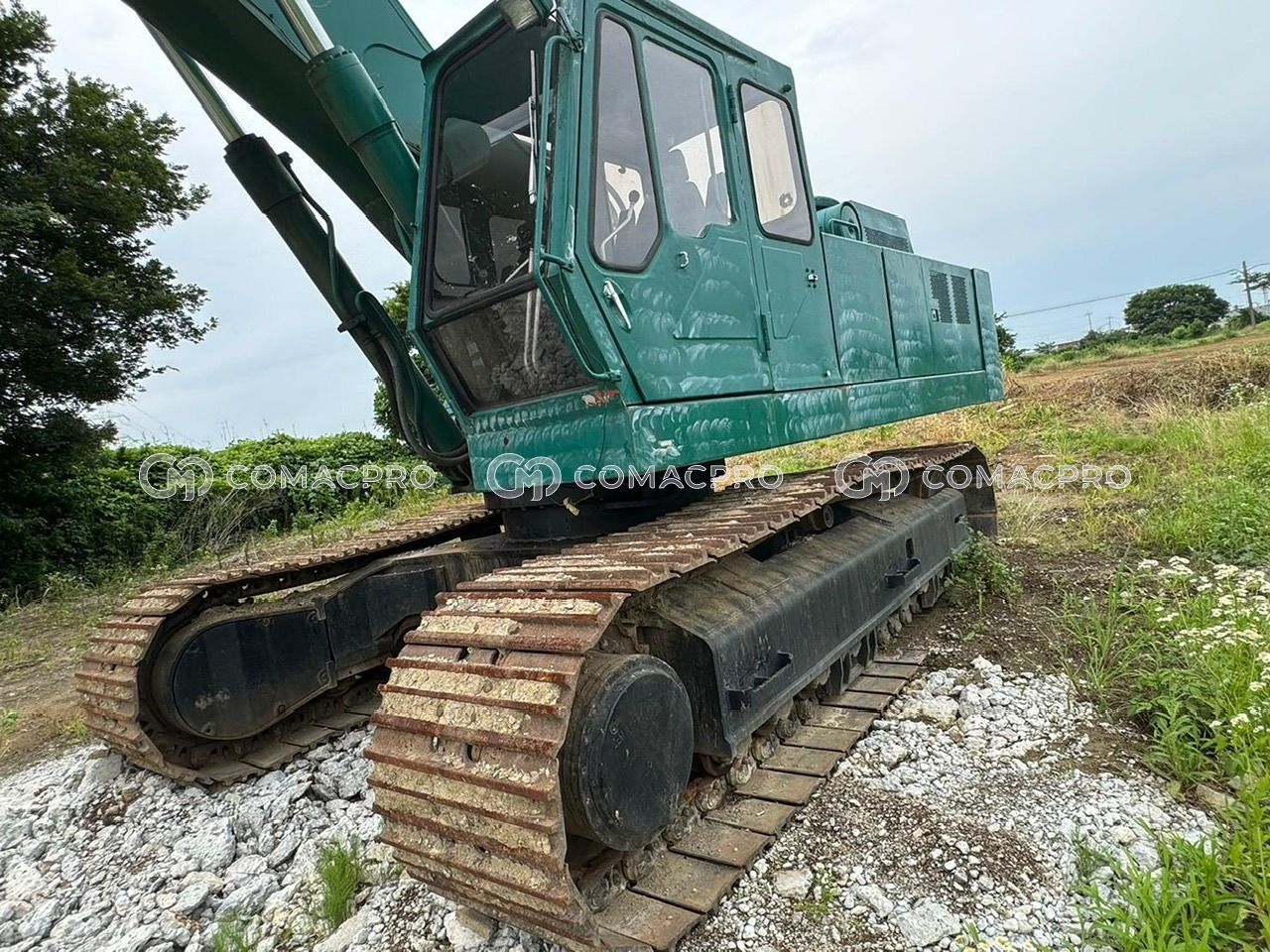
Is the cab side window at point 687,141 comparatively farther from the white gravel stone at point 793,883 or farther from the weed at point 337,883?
the weed at point 337,883

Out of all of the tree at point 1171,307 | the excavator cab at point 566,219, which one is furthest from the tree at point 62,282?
the tree at point 1171,307

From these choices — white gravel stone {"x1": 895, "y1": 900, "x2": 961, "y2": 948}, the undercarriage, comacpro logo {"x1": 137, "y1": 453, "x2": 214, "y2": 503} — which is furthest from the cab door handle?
comacpro logo {"x1": 137, "y1": 453, "x2": 214, "y2": 503}

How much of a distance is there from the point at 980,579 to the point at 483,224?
3697mm

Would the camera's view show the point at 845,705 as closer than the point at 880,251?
Yes

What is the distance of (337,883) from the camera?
2.53m

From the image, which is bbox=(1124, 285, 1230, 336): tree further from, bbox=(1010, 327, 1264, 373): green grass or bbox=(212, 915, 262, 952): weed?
bbox=(212, 915, 262, 952): weed

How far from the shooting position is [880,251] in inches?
166

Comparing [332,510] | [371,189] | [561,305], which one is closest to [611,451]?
[561,305]

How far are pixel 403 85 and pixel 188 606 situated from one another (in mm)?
2533

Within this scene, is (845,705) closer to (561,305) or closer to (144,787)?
(561,305)

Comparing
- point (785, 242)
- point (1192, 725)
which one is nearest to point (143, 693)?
point (785, 242)

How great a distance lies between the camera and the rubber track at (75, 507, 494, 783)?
10.9 feet

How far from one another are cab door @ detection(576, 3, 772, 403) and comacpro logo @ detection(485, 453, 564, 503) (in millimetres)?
471

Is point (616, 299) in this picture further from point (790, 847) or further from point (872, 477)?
point (872, 477)
